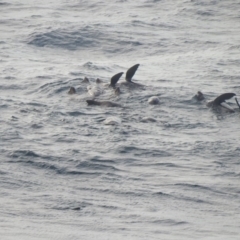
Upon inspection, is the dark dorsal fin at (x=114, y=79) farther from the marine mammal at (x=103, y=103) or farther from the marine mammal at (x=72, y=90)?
the marine mammal at (x=103, y=103)

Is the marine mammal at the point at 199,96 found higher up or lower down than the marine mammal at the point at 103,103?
lower down

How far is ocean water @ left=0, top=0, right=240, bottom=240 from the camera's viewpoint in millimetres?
9820

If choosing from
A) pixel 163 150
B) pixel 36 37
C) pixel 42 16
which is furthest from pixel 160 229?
pixel 42 16

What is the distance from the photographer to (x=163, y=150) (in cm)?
1301

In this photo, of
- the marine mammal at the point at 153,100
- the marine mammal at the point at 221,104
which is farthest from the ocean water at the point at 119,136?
the marine mammal at the point at 221,104

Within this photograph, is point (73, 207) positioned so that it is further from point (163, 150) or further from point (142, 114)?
point (142, 114)

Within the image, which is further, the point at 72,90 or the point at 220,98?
the point at 72,90

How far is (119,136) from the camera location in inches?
538

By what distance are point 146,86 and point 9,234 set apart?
29.3 feet

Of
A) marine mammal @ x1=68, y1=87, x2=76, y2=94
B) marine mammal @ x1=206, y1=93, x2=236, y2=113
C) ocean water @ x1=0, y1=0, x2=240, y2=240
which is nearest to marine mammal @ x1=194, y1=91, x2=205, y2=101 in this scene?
ocean water @ x1=0, y1=0, x2=240, y2=240

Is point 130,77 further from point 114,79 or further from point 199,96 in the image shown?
point 199,96

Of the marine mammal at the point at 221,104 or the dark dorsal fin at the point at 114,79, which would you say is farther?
the dark dorsal fin at the point at 114,79

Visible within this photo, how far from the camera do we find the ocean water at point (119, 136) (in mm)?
9820

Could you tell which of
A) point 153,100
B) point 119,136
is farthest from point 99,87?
point 119,136
